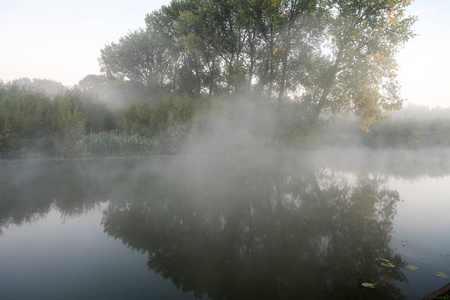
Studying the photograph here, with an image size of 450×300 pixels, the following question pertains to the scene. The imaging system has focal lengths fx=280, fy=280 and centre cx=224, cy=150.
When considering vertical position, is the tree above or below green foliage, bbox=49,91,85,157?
above

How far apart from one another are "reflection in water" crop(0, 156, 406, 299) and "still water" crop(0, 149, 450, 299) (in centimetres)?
2

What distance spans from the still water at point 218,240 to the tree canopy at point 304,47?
13145 millimetres

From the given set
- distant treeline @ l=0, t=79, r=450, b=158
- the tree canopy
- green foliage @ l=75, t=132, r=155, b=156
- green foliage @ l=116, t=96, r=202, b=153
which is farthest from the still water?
the tree canopy

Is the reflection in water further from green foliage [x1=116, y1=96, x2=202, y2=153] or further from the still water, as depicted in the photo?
green foliage [x1=116, y1=96, x2=202, y2=153]

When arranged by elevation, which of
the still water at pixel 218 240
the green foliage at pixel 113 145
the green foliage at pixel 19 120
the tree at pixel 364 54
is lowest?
the still water at pixel 218 240

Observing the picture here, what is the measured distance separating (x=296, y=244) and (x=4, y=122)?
14.2 meters

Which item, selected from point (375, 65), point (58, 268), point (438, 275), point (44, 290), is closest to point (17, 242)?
point (58, 268)

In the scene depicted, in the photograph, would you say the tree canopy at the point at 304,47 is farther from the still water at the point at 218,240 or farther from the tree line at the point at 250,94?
the still water at the point at 218,240

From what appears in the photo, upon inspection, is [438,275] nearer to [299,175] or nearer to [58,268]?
[58,268]

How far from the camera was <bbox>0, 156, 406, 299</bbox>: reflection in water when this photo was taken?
362cm

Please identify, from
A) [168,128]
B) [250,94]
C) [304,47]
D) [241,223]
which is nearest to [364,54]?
[304,47]

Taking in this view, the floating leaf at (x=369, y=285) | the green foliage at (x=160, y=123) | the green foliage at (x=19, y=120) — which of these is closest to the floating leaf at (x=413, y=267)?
the floating leaf at (x=369, y=285)

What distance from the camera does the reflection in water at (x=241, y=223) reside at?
3.62 meters

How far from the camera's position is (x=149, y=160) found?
15.6 meters
